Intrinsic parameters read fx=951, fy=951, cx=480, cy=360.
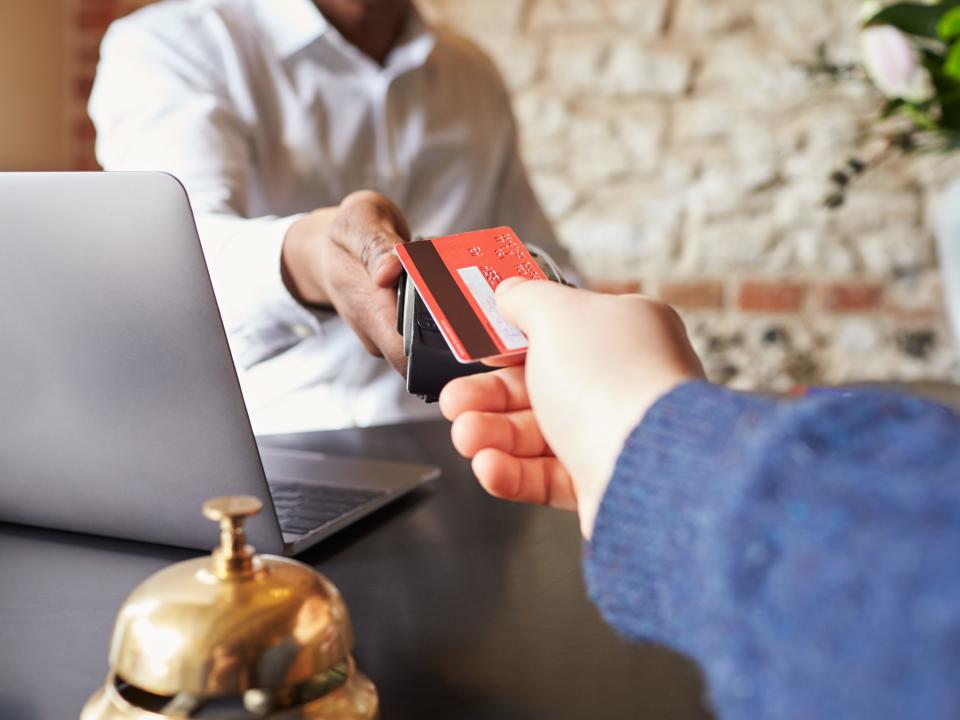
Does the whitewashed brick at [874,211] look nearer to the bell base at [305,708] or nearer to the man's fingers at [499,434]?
the man's fingers at [499,434]

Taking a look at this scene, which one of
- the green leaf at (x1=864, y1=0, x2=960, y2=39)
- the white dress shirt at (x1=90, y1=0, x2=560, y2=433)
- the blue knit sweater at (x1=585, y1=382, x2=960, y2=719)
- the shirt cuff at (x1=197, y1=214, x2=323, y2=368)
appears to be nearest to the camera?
the blue knit sweater at (x1=585, y1=382, x2=960, y2=719)

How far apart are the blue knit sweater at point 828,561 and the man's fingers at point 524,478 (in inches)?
7.5

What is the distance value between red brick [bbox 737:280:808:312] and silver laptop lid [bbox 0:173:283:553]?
1593 mm

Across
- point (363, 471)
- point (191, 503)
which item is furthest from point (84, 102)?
point (191, 503)

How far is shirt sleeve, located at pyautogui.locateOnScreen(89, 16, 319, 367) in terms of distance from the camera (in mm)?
1172

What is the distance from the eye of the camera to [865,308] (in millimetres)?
1979

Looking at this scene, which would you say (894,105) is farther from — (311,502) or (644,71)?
(311,502)

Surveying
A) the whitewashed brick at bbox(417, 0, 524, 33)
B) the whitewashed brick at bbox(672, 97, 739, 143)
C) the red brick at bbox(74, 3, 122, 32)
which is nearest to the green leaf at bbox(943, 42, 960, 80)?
the whitewashed brick at bbox(672, 97, 739, 143)

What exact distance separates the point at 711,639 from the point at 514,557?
13.3 inches

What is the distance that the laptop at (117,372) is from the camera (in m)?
0.54

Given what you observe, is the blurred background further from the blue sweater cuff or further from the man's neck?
the blue sweater cuff

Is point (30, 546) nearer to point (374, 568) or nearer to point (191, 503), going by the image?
point (191, 503)

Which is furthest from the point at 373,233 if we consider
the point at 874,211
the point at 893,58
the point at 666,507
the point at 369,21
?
the point at 874,211

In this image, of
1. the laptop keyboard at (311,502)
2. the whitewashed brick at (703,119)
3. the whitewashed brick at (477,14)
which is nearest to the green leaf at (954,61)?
the laptop keyboard at (311,502)
